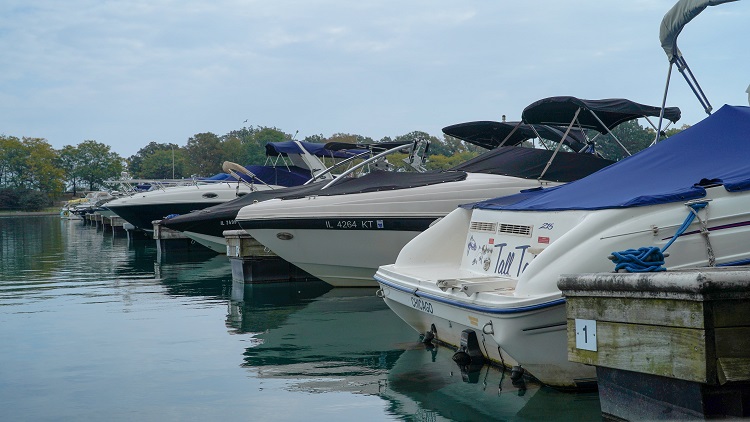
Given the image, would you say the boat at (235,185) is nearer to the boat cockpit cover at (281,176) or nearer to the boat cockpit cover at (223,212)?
the boat cockpit cover at (281,176)

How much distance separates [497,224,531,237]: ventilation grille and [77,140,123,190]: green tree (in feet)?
389

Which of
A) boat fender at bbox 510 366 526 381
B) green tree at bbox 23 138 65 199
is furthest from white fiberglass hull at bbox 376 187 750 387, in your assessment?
green tree at bbox 23 138 65 199

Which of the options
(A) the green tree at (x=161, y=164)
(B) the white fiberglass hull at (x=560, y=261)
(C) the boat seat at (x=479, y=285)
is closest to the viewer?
(B) the white fiberglass hull at (x=560, y=261)

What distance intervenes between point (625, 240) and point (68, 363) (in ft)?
18.8

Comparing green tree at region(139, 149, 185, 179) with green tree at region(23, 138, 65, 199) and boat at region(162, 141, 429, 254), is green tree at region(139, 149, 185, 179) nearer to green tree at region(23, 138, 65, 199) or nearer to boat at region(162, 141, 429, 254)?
green tree at region(23, 138, 65, 199)

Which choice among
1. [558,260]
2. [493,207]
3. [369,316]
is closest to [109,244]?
[369,316]

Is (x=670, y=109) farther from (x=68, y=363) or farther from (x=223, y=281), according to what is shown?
(x=68, y=363)

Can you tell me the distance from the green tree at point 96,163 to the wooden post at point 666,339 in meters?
122

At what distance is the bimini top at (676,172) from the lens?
6.30 m

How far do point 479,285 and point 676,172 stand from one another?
183 cm

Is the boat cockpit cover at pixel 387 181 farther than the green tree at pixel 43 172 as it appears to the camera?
No

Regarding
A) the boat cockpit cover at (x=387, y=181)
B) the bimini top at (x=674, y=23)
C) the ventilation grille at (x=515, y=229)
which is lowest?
the ventilation grille at (x=515, y=229)

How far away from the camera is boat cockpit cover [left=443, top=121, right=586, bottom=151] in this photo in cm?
1571

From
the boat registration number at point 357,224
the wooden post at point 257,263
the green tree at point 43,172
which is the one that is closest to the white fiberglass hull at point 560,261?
the boat registration number at point 357,224
